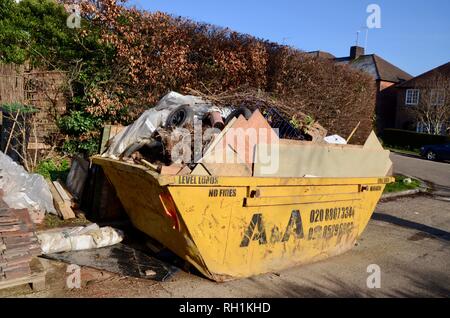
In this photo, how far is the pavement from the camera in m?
3.83

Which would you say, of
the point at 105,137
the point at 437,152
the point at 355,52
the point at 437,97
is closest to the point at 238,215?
the point at 105,137

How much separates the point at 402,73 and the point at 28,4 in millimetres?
39907

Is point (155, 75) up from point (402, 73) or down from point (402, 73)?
down

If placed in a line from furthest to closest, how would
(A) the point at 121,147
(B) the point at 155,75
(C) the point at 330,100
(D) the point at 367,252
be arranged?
(C) the point at 330,100 < (B) the point at 155,75 < (D) the point at 367,252 < (A) the point at 121,147

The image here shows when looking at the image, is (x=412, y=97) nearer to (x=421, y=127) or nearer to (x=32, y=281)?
(x=421, y=127)

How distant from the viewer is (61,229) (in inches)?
203

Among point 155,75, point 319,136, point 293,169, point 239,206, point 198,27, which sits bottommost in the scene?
point 239,206

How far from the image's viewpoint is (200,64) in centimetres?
828

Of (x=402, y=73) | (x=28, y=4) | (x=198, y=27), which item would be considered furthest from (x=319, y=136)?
(x=402, y=73)

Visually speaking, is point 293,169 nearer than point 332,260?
Yes

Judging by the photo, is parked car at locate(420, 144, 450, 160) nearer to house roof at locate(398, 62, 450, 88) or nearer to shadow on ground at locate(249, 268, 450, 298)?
house roof at locate(398, 62, 450, 88)

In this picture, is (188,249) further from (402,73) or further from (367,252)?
(402,73)

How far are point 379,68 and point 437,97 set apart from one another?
8.90 m

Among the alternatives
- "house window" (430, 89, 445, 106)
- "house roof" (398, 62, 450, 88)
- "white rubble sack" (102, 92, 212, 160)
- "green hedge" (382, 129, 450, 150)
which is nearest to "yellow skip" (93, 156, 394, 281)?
"white rubble sack" (102, 92, 212, 160)
